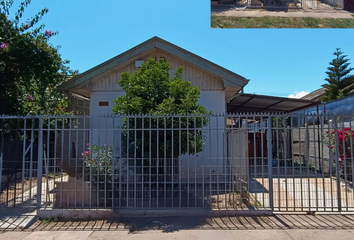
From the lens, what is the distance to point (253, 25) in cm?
1120

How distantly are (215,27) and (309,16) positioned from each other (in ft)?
11.7

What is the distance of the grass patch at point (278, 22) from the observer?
11.1 meters

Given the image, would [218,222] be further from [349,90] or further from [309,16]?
[349,90]

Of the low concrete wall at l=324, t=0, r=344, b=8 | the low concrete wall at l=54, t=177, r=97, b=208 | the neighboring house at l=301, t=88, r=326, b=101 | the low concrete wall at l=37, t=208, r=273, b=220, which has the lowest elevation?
the low concrete wall at l=37, t=208, r=273, b=220

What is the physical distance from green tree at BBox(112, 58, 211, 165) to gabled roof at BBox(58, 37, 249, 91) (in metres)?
2.65

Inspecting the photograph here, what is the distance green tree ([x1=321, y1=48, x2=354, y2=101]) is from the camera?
2752 centimetres

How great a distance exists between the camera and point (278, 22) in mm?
11367

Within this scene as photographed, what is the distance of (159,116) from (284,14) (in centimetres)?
782

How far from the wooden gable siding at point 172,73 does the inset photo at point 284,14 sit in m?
2.05

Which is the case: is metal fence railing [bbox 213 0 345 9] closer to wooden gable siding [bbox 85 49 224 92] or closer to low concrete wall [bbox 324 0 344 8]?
low concrete wall [bbox 324 0 344 8]

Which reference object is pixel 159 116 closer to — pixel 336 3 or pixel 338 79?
pixel 336 3

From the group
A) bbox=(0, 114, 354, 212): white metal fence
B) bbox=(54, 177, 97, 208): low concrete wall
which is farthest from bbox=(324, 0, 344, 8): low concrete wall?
bbox=(54, 177, 97, 208): low concrete wall

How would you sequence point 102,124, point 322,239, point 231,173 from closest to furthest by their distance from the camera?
point 322,239
point 231,173
point 102,124

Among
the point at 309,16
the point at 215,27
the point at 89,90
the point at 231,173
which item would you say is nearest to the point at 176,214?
the point at 231,173
